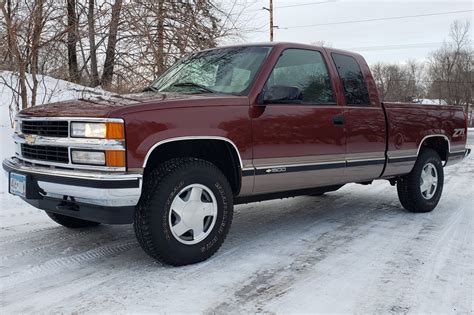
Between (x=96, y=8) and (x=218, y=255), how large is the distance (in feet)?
34.8

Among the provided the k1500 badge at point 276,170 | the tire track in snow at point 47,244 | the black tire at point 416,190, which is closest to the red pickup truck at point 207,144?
the k1500 badge at point 276,170

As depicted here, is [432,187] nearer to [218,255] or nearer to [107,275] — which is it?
[218,255]

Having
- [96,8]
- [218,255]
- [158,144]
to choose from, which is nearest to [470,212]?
[218,255]

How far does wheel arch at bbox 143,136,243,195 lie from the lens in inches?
152

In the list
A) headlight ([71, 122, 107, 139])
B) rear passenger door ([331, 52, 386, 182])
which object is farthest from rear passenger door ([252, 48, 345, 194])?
headlight ([71, 122, 107, 139])

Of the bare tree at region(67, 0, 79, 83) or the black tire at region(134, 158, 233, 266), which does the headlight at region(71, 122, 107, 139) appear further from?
the bare tree at region(67, 0, 79, 83)

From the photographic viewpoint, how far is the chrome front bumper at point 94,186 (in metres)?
3.42

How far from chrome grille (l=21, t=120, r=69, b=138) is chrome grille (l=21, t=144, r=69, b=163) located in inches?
4.2

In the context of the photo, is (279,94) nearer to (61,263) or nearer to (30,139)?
(30,139)

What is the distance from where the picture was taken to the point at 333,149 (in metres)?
4.91

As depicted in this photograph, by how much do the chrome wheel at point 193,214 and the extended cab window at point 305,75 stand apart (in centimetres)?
124

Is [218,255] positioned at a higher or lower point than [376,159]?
lower

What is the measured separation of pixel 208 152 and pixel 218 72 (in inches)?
36.3

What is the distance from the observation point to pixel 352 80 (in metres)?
5.44
